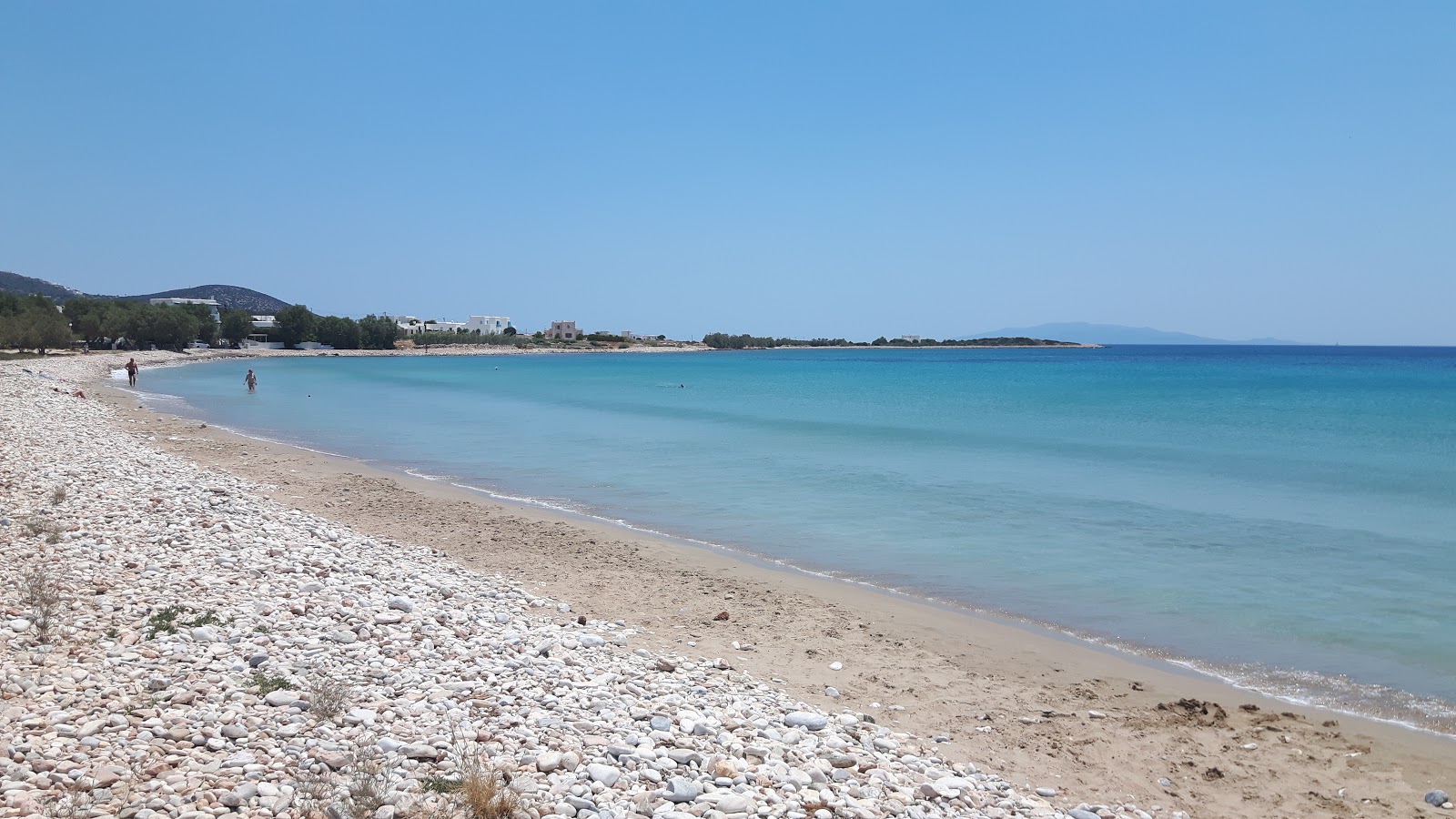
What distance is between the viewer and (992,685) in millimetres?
7617

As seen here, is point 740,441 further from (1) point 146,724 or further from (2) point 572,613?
(1) point 146,724

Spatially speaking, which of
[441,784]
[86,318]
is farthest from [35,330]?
[441,784]

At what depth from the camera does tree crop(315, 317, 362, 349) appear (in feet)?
434

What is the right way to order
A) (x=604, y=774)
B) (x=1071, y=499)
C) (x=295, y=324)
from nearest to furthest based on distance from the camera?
(x=604, y=774) → (x=1071, y=499) → (x=295, y=324)

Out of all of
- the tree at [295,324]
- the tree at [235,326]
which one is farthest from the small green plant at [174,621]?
the tree at [295,324]

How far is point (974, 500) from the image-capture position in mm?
16906

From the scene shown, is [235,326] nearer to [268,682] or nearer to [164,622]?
[164,622]

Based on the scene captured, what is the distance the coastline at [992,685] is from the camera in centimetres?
596

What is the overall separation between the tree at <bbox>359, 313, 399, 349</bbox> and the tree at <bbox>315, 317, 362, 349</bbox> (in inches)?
48.3

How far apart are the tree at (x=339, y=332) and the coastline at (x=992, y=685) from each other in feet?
432

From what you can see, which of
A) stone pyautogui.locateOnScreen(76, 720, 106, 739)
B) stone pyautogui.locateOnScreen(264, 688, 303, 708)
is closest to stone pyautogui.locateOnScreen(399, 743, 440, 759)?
stone pyautogui.locateOnScreen(264, 688, 303, 708)

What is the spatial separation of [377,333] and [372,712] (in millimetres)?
145268

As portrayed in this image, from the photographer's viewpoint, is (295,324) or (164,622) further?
(295,324)

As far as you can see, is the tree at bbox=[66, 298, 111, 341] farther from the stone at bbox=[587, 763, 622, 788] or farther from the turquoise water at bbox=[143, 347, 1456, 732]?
the stone at bbox=[587, 763, 622, 788]
